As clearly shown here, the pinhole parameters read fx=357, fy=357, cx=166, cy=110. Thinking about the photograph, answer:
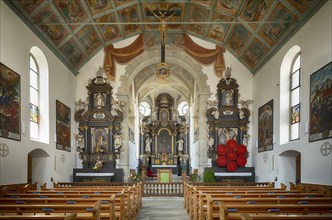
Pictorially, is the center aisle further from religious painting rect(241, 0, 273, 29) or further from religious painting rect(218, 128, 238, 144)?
religious painting rect(241, 0, 273, 29)

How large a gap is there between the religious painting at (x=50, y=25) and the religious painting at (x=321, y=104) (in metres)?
9.81

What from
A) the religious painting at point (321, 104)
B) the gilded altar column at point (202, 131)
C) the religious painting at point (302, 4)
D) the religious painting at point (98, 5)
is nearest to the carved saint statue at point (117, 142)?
the gilded altar column at point (202, 131)

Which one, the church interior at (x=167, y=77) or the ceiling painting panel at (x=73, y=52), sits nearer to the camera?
the church interior at (x=167, y=77)

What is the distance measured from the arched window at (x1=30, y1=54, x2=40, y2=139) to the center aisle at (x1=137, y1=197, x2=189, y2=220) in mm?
5518

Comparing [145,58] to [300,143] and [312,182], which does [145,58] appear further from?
[312,182]

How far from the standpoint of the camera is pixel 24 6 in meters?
12.3

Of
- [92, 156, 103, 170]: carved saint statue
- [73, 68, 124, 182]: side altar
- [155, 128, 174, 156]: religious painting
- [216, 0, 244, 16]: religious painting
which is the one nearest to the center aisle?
[92, 156, 103, 170]: carved saint statue

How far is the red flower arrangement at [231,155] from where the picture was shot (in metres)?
18.7

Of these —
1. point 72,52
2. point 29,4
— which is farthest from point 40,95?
point 29,4

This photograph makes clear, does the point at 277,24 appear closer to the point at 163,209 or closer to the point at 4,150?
the point at 163,209

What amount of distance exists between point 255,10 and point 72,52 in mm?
8890

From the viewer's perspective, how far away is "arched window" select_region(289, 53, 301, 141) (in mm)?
14316

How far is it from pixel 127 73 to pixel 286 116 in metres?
9.24

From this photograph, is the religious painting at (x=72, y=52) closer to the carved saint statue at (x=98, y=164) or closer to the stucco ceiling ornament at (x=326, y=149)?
the carved saint statue at (x=98, y=164)
